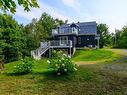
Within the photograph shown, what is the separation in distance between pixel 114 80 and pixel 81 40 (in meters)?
40.4

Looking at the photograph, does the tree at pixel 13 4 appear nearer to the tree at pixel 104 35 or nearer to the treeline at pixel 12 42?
the treeline at pixel 12 42

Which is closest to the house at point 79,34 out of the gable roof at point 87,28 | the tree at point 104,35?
the gable roof at point 87,28

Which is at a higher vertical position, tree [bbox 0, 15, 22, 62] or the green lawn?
tree [bbox 0, 15, 22, 62]

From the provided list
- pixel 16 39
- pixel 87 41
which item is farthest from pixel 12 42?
pixel 87 41

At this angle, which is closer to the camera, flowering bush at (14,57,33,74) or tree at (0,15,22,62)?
flowering bush at (14,57,33,74)

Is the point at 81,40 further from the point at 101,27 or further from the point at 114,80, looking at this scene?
the point at 114,80

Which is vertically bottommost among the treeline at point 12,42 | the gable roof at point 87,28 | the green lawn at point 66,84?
the green lawn at point 66,84

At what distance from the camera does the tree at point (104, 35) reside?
3086 inches

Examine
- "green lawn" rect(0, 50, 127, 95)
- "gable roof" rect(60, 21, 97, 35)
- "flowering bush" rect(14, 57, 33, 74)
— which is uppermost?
"gable roof" rect(60, 21, 97, 35)

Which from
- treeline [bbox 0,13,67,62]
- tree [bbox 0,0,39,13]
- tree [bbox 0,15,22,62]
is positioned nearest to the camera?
tree [bbox 0,0,39,13]

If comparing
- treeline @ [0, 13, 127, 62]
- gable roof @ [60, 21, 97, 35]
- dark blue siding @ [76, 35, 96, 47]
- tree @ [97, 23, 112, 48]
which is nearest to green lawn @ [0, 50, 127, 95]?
treeline @ [0, 13, 127, 62]

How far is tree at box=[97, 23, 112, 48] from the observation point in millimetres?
78375

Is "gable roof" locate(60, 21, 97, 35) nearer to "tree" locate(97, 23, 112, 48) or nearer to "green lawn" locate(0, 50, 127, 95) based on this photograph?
"tree" locate(97, 23, 112, 48)

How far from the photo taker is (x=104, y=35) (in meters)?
81.7
